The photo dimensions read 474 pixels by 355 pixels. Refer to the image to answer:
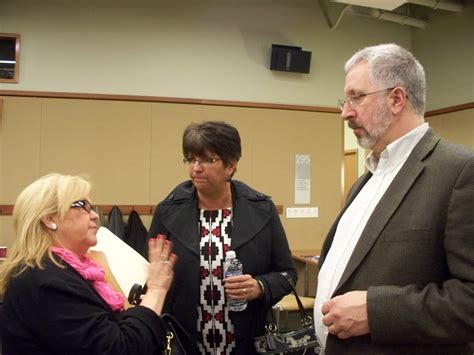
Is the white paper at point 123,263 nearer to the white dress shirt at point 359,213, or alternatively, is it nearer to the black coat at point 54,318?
the black coat at point 54,318

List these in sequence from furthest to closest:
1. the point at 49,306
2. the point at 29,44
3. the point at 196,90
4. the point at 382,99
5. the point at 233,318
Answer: the point at 196,90
the point at 29,44
the point at 233,318
the point at 382,99
the point at 49,306

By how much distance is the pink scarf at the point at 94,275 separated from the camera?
50.6 inches

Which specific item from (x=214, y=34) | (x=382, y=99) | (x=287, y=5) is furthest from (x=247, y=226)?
(x=287, y=5)

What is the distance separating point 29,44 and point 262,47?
232 cm

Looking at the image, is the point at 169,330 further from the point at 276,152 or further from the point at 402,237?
the point at 276,152

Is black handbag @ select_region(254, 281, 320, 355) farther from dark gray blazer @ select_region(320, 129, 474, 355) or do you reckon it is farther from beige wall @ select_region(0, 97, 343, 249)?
beige wall @ select_region(0, 97, 343, 249)

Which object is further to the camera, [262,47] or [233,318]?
[262,47]

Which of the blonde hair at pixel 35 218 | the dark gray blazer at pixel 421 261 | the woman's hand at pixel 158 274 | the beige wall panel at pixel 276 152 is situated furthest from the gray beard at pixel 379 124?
the beige wall panel at pixel 276 152

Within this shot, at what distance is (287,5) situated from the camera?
468 cm

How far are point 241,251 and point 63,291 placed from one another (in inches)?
31.2

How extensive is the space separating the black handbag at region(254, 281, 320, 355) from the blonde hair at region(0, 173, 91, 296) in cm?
92

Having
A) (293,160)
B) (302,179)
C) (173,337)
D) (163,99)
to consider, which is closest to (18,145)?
(163,99)

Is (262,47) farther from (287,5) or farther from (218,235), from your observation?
(218,235)

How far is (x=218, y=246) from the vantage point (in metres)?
1.80
